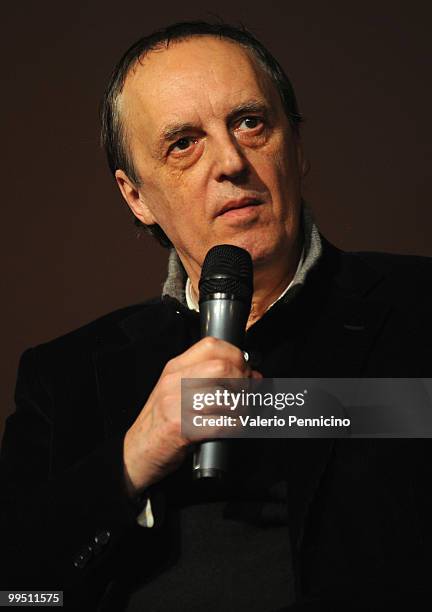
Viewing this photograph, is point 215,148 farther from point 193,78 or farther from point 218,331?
point 218,331

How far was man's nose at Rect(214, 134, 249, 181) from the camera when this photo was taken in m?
1.64

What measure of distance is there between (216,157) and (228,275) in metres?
0.43

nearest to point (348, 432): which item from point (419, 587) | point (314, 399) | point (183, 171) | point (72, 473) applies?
point (314, 399)

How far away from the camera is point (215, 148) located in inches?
66.5

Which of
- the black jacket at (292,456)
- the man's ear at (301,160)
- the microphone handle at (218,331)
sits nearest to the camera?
the microphone handle at (218,331)

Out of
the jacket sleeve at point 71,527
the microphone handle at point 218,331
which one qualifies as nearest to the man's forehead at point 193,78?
the microphone handle at point 218,331

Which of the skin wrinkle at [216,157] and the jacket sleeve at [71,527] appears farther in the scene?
the skin wrinkle at [216,157]

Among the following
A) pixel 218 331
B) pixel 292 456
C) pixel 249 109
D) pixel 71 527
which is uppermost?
pixel 249 109

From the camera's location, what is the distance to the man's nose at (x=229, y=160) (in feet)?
5.37

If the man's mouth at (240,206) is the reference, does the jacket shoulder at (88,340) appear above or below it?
below

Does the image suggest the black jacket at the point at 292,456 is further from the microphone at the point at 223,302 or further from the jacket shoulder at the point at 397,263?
the microphone at the point at 223,302

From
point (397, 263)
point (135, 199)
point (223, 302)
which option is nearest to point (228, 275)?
point (223, 302)

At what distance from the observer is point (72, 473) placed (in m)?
1.61

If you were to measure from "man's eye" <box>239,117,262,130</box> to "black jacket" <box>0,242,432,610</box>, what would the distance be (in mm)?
304
